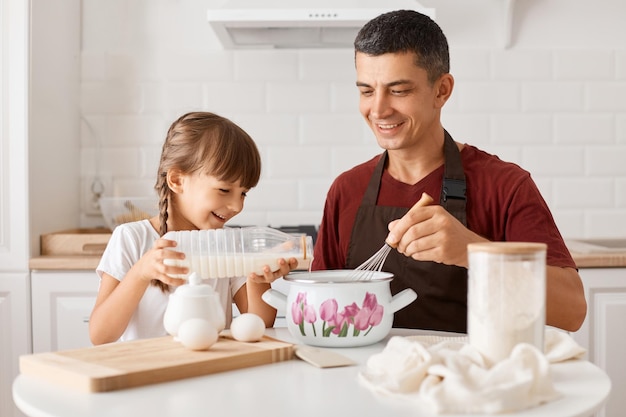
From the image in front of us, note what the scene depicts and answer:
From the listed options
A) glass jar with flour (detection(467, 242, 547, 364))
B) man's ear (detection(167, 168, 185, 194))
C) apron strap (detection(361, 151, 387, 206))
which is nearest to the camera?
glass jar with flour (detection(467, 242, 547, 364))

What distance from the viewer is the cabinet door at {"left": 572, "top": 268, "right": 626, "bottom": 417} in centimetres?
262

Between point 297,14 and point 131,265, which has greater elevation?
point 297,14

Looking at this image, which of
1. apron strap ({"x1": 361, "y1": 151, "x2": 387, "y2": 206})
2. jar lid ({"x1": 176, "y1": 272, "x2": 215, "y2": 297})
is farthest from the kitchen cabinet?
jar lid ({"x1": 176, "y1": 272, "x2": 215, "y2": 297})

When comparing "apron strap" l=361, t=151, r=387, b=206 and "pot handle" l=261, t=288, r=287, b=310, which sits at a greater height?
"apron strap" l=361, t=151, r=387, b=206

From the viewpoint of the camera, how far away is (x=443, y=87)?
6.40 ft

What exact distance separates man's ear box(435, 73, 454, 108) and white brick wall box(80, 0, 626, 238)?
49.2 inches

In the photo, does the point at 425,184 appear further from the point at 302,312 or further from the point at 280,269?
the point at 302,312

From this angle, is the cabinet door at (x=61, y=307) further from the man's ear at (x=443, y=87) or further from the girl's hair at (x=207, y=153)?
the man's ear at (x=443, y=87)

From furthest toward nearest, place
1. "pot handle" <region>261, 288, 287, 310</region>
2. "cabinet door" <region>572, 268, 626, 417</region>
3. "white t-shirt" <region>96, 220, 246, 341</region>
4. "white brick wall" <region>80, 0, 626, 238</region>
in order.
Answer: "white brick wall" <region>80, 0, 626, 238</region> → "cabinet door" <region>572, 268, 626, 417</region> → "white t-shirt" <region>96, 220, 246, 341</region> → "pot handle" <region>261, 288, 287, 310</region>

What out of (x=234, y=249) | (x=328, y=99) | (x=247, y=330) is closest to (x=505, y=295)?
(x=247, y=330)

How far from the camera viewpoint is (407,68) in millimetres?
1833

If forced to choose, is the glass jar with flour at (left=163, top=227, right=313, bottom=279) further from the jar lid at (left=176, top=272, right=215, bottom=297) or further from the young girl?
the young girl

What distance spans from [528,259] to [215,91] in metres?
2.29

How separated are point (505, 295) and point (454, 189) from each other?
811 millimetres
